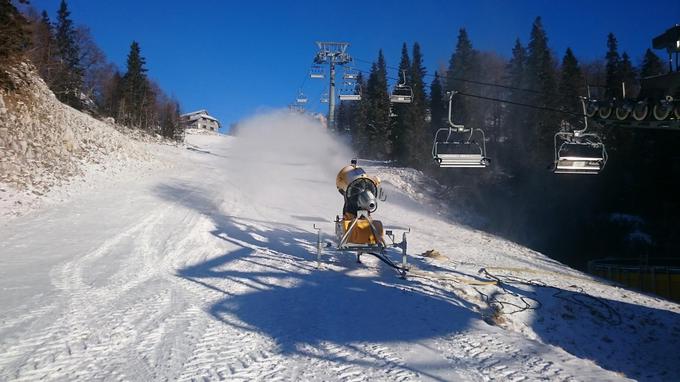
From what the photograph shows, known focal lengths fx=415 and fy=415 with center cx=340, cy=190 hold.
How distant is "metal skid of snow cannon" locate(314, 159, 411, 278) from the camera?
10688mm

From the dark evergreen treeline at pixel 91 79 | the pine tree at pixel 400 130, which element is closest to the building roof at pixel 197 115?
the dark evergreen treeline at pixel 91 79

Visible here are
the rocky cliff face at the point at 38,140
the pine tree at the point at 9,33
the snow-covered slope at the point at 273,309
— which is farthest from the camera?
the pine tree at the point at 9,33

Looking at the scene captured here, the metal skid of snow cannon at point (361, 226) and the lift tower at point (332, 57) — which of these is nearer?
the metal skid of snow cannon at point (361, 226)

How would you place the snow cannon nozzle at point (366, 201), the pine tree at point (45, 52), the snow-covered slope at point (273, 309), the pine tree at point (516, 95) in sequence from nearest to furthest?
the snow-covered slope at point (273, 309) → the snow cannon nozzle at point (366, 201) → the pine tree at point (45, 52) → the pine tree at point (516, 95)

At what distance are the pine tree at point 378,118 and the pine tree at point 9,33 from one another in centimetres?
3564

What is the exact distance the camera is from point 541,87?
33.2 m

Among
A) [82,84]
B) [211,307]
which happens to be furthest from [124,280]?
[82,84]

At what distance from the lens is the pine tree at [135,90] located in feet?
174

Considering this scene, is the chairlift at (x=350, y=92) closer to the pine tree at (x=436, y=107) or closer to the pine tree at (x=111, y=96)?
the pine tree at (x=436, y=107)

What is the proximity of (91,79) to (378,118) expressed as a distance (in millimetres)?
35822

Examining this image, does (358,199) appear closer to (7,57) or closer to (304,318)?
(304,318)

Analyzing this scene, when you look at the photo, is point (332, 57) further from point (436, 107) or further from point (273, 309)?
point (273, 309)

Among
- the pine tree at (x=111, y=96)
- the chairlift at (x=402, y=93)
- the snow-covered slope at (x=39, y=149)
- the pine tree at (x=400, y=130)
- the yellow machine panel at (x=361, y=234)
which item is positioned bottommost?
the yellow machine panel at (x=361, y=234)

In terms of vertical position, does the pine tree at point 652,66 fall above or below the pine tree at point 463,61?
below
